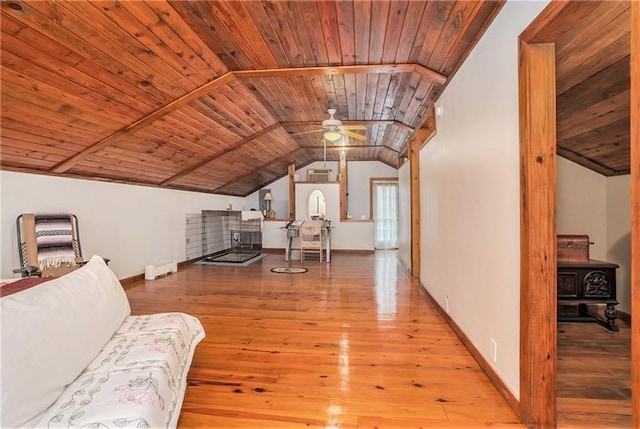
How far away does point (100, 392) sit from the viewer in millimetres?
1197

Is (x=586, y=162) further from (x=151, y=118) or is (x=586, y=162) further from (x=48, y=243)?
(x=48, y=243)

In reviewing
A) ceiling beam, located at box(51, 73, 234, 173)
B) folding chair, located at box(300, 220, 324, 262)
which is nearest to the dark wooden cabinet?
ceiling beam, located at box(51, 73, 234, 173)

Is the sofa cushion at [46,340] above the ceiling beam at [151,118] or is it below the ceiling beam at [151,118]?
below

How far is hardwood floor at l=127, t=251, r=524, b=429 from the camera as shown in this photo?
1.65m

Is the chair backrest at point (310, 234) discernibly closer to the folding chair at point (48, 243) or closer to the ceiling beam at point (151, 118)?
the ceiling beam at point (151, 118)

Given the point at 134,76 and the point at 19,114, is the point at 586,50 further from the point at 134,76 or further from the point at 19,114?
the point at 19,114

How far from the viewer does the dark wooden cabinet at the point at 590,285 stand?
2.75 m

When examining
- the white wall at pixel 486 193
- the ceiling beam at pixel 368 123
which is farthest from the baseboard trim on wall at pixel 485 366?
the ceiling beam at pixel 368 123

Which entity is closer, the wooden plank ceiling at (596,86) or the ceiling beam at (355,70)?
the wooden plank ceiling at (596,86)

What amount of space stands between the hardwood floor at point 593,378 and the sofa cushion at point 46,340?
235 cm

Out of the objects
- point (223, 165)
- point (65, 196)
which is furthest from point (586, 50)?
point (223, 165)

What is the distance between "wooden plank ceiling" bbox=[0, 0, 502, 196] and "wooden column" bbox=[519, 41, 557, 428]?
2.46 ft

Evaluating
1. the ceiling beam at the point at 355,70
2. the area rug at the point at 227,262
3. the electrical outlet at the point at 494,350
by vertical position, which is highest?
the ceiling beam at the point at 355,70

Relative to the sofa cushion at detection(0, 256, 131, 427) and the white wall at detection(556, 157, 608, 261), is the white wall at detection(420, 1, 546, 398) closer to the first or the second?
the white wall at detection(556, 157, 608, 261)
